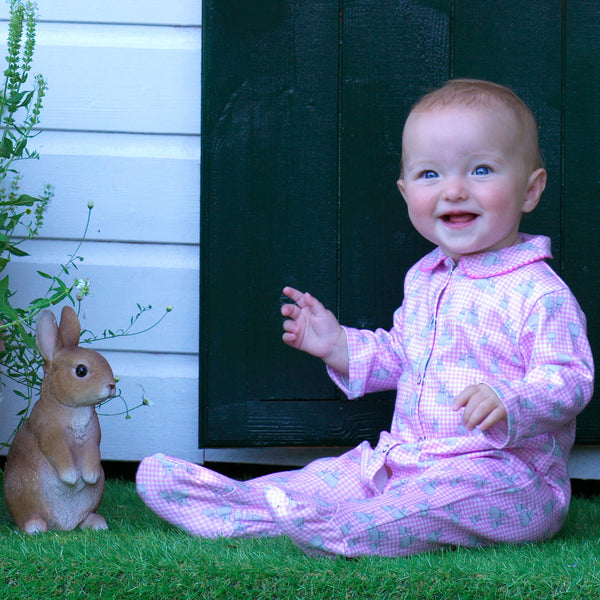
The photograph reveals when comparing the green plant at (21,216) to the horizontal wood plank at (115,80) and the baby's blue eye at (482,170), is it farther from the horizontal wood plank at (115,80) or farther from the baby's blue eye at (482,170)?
the baby's blue eye at (482,170)

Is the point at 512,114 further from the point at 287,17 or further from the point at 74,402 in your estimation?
the point at 74,402

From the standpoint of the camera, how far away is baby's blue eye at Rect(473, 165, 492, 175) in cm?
209

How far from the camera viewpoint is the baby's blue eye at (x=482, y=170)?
6.85 feet

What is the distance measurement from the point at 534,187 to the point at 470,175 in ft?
0.54

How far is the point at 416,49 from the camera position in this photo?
2514 millimetres

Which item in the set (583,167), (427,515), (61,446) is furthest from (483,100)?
(61,446)

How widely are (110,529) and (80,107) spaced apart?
1196 millimetres

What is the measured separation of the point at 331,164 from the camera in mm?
2531

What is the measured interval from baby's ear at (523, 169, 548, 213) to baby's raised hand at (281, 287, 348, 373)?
55 centimetres

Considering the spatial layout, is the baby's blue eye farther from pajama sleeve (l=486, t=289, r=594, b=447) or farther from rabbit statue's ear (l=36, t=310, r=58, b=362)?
rabbit statue's ear (l=36, t=310, r=58, b=362)

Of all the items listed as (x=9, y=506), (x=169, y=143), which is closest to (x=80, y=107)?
(x=169, y=143)

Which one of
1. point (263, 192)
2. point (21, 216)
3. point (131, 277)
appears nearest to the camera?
point (21, 216)

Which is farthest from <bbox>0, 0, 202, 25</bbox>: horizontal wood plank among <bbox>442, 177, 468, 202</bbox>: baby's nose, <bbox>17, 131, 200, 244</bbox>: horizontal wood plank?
<bbox>442, 177, 468, 202</bbox>: baby's nose

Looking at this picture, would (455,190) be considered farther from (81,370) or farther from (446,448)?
(81,370)
